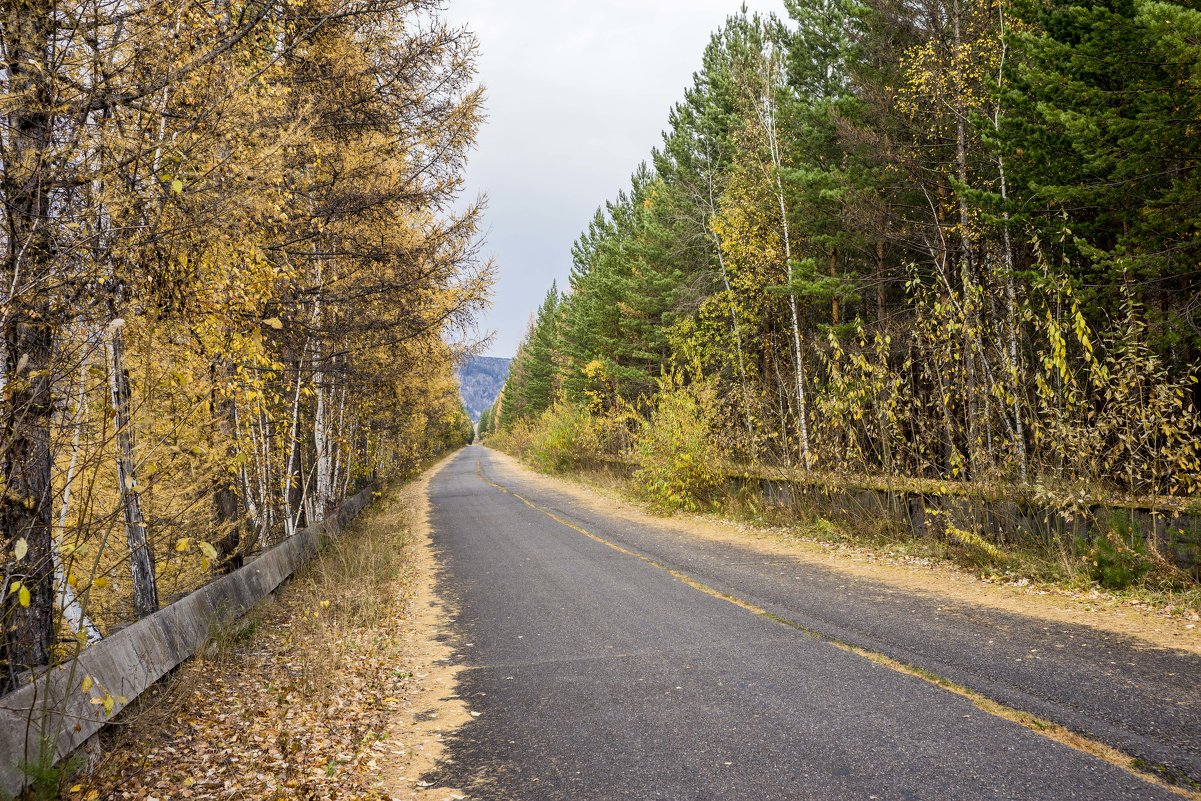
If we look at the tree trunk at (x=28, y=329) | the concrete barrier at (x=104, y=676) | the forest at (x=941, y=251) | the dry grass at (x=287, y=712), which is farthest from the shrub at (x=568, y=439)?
the tree trunk at (x=28, y=329)

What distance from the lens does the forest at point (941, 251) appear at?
31.1 feet

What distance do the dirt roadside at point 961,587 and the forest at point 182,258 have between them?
275 inches

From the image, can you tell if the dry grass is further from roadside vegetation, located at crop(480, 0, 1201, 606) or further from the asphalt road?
roadside vegetation, located at crop(480, 0, 1201, 606)

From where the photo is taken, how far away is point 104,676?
14.8 ft

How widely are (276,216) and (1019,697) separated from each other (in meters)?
7.49

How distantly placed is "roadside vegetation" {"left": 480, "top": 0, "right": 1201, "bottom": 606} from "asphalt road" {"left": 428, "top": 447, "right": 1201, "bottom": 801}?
10.1 feet

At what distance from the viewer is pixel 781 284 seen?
20.0 meters

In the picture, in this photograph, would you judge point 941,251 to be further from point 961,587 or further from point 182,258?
point 182,258

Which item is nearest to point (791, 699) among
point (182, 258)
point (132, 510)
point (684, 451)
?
point (182, 258)

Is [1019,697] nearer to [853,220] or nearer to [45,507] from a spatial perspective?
[45,507]

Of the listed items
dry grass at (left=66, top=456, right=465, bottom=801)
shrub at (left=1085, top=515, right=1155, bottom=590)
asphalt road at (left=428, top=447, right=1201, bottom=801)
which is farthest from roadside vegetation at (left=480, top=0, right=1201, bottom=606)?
dry grass at (left=66, top=456, right=465, bottom=801)

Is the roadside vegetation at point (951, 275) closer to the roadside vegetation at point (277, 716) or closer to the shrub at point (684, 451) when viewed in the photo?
the shrub at point (684, 451)

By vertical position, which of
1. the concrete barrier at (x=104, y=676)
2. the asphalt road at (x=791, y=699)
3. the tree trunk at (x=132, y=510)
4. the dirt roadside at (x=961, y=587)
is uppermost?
the tree trunk at (x=132, y=510)

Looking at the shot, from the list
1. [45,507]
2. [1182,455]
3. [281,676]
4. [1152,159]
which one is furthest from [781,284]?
[45,507]
